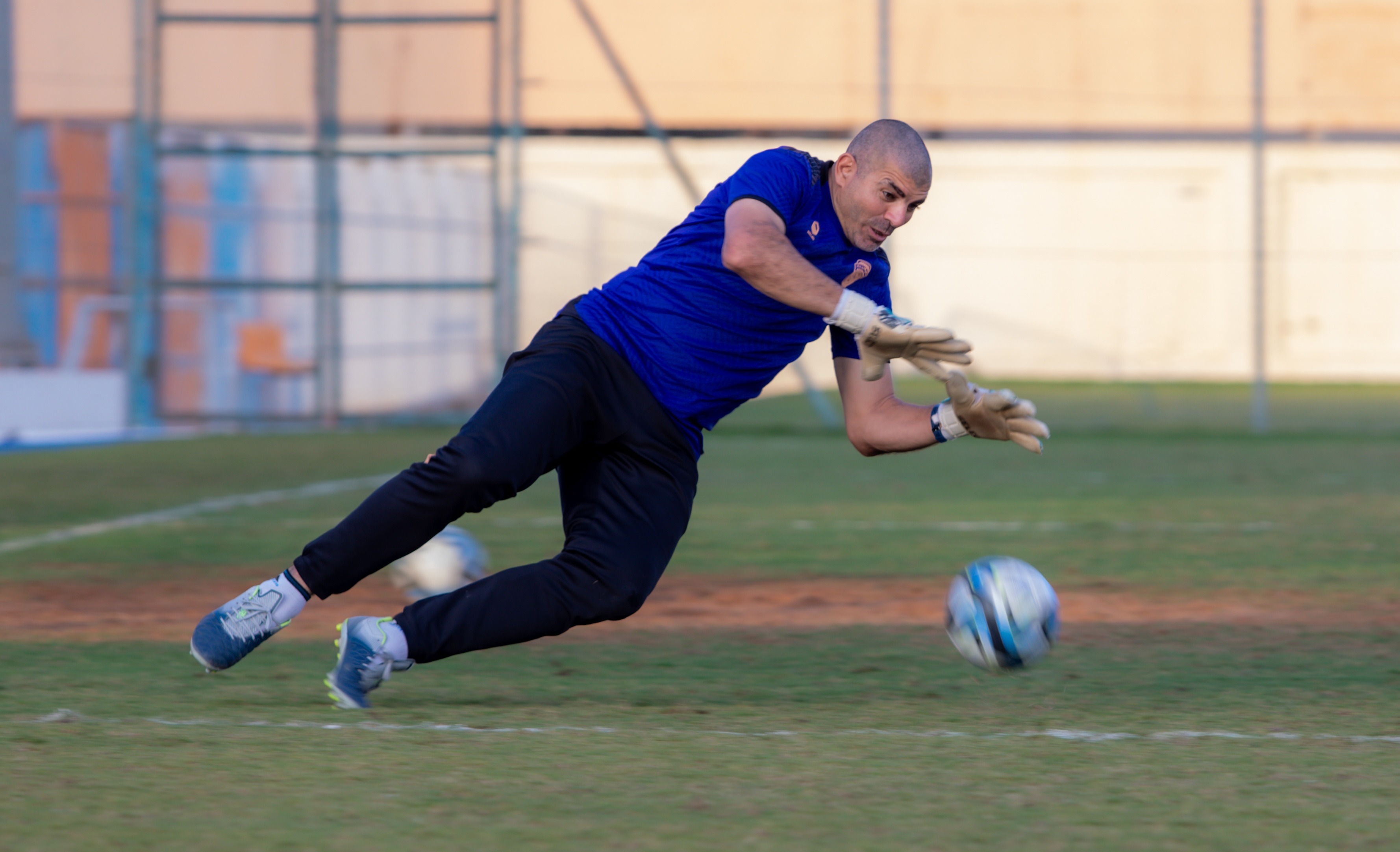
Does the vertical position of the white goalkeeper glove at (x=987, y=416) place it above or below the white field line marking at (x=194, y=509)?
above

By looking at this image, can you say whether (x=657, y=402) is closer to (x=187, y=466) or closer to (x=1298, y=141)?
(x=187, y=466)

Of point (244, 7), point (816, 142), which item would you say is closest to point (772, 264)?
point (244, 7)

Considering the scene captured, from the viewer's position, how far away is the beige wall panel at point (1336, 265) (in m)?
17.1

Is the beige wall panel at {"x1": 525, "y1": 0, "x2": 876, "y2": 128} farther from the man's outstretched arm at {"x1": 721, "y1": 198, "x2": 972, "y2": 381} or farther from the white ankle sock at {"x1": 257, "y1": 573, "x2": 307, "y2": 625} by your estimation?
the white ankle sock at {"x1": 257, "y1": 573, "x2": 307, "y2": 625}

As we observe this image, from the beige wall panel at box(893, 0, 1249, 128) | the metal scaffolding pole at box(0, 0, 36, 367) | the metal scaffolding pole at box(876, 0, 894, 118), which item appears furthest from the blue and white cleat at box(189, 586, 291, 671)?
the beige wall panel at box(893, 0, 1249, 128)

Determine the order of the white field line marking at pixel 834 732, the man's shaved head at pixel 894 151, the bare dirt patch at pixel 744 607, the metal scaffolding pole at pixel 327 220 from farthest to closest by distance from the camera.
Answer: the metal scaffolding pole at pixel 327 220, the bare dirt patch at pixel 744 607, the man's shaved head at pixel 894 151, the white field line marking at pixel 834 732

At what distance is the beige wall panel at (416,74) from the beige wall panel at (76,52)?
1.91 meters

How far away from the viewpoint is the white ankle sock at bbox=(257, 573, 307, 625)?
391cm

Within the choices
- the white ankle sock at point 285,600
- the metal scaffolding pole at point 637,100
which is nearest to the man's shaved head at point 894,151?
the white ankle sock at point 285,600

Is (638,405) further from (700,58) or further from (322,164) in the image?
(700,58)

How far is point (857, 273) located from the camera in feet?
14.0

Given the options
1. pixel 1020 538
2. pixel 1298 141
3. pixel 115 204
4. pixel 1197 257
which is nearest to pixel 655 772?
pixel 1020 538

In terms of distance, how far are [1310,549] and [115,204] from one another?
43.3 feet

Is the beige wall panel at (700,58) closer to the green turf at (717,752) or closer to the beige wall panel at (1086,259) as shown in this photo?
the beige wall panel at (1086,259)
